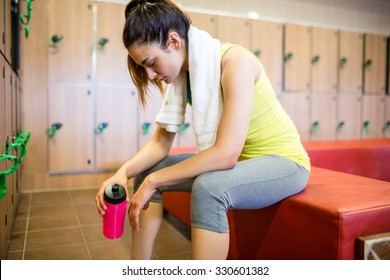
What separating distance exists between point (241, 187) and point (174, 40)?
496mm

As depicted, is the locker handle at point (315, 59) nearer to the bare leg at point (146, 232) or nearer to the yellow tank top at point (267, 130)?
the yellow tank top at point (267, 130)

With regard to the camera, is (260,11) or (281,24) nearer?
(281,24)

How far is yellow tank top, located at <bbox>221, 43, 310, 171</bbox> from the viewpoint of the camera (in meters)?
1.15

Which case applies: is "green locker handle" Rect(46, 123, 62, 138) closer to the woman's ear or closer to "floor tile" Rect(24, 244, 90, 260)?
"floor tile" Rect(24, 244, 90, 260)

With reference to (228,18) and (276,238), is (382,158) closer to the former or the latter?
(276,238)

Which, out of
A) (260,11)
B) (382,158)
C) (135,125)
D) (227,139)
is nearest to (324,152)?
(382,158)

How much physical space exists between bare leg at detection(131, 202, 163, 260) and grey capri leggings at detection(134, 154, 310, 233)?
6.9 inches

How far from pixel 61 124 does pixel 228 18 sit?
7.27 feet

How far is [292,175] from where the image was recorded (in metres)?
1.11

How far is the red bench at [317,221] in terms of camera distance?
1.01 metres

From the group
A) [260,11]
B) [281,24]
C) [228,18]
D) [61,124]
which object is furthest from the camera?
[260,11]

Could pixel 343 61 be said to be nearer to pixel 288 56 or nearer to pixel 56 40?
pixel 288 56

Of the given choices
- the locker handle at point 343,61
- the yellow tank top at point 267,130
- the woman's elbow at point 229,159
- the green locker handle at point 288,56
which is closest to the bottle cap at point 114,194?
the woman's elbow at point 229,159

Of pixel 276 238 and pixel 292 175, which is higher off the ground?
pixel 292 175
